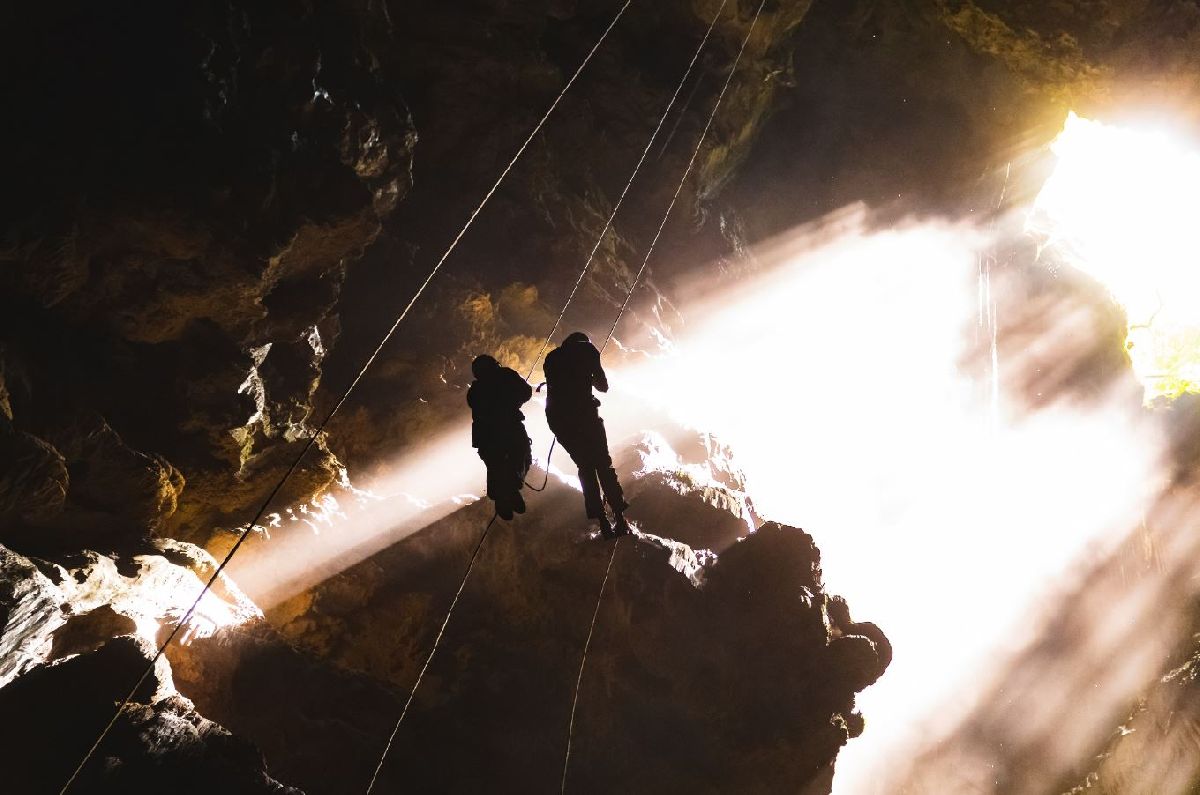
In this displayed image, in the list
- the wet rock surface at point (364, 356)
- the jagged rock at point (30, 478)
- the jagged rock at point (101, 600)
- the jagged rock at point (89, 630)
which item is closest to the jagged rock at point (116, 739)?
the wet rock surface at point (364, 356)

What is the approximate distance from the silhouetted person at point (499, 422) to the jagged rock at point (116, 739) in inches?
138

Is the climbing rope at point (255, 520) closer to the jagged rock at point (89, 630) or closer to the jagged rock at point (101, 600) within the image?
the jagged rock at point (101, 600)

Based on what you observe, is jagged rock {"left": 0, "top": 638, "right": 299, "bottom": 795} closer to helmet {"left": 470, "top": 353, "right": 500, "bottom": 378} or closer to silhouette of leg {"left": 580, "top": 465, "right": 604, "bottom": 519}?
silhouette of leg {"left": 580, "top": 465, "right": 604, "bottom": 519}

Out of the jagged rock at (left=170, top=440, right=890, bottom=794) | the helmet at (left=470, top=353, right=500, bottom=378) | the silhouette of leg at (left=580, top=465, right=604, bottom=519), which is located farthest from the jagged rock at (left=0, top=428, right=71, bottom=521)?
the silhouette of leg at (left=580, top=465, right=604, bottom=519)

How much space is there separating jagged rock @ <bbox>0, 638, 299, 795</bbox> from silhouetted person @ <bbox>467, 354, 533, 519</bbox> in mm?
3500

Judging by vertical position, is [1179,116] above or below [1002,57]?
below

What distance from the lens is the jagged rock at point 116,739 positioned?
508 centimetres

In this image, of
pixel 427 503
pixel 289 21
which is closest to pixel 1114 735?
pixel 427 503

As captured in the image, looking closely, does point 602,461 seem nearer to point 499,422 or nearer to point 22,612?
point 499,422

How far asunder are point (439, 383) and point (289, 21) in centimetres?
607

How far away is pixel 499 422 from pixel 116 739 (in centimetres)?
435

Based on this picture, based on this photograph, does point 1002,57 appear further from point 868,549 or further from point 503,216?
point 868,549

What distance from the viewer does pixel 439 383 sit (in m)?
11.9

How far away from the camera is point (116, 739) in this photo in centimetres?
534
